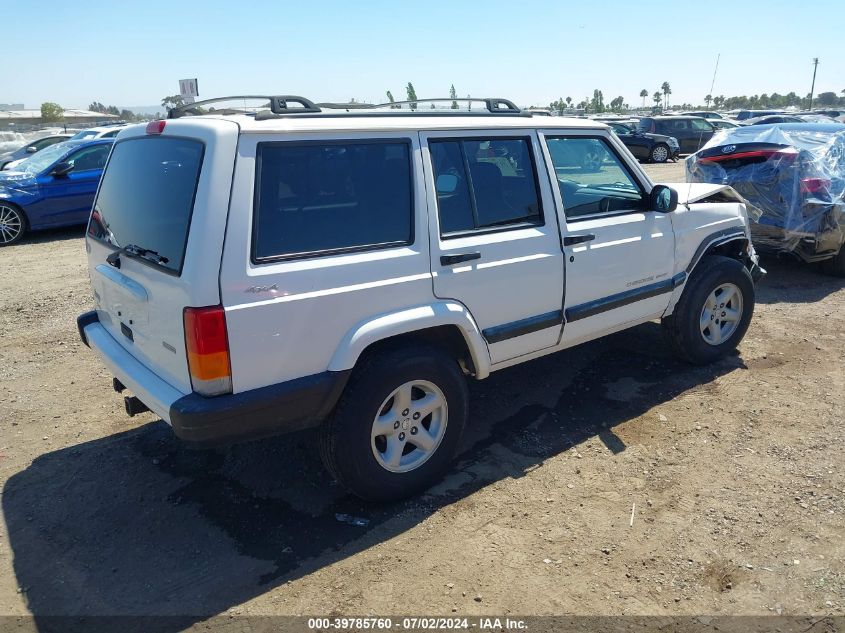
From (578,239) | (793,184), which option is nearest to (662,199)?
(578,239)

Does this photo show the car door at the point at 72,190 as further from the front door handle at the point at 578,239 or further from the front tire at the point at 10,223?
the front door handle at the point at 578,239

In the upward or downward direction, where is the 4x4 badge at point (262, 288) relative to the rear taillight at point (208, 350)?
upward

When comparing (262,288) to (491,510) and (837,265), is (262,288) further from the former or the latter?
(837,265)

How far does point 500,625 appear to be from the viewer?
2.61m

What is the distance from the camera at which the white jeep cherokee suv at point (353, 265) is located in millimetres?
2748

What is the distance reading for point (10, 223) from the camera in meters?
9.95

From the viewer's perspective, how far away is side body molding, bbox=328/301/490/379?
299 cm

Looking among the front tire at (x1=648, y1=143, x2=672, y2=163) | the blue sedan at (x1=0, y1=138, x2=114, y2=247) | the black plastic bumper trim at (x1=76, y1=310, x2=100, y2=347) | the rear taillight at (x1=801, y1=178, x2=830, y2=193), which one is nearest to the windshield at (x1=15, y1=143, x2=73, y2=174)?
the blue sedan at (x1=0, y1=138, x2=114, y2=247)

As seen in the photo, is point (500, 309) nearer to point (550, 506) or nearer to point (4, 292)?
point (550, 506)

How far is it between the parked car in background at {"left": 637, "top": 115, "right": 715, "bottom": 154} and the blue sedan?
2009 cm

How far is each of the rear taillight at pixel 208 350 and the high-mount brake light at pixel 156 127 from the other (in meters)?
1.03

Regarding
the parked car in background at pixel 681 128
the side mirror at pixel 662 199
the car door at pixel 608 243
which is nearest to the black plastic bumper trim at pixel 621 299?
the car door at pixel 608 243

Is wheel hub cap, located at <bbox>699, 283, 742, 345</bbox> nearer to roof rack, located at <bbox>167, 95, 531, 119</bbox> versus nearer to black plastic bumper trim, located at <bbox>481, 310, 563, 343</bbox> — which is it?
black plastic bumper trim, located at <bbox>481, 310, 563, 343</bbox>

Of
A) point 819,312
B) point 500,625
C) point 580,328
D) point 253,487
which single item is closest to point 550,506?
point 500,625
